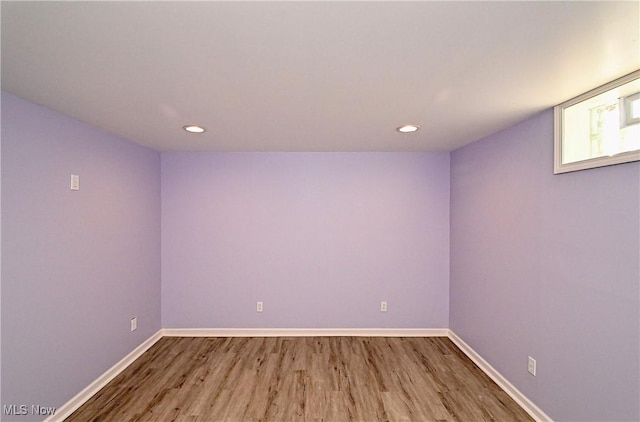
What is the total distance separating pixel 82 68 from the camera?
1395 mm

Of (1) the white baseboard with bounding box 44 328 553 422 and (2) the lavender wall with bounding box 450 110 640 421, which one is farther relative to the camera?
(1) the white baseboard with bounding box 44 328 553 422

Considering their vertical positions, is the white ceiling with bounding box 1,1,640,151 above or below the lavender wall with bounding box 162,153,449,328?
above

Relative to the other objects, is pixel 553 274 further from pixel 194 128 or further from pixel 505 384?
pixel 194 128

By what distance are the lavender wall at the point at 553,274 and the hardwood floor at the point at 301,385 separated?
0.45m

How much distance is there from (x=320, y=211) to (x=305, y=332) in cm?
155

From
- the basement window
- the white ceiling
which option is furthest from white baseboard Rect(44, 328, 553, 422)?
the white ceiling

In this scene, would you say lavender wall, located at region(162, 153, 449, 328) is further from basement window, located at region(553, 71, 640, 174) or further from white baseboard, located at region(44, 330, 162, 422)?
basement window, located at region(553, 71, 640, 174)

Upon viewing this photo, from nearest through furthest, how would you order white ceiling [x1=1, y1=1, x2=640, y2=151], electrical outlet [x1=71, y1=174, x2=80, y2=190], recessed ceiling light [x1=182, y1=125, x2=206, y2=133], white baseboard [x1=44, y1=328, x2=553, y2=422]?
white ceiling [x1=1, y1=1, x2=640, y2=151] → electrical outlet [x1=71, y1=174, x2=80, y2=190] → recessed ceiling light [x1=182, y1=125, x2=206, y2=133] → white baseboard [x1=44, y1=328, x2=553, y2=422]

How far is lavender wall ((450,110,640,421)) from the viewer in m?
1.53

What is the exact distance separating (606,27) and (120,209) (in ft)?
11.9

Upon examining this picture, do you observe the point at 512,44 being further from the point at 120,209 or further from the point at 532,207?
the point at 120,209
